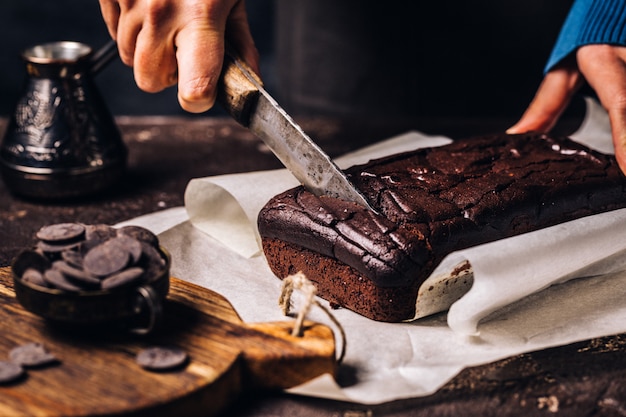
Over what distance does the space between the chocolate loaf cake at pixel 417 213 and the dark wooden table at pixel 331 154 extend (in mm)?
313

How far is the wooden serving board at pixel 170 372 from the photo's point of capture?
54.9 inches

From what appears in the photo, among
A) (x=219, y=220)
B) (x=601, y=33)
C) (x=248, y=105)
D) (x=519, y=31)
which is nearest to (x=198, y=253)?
(x=219, y=220)

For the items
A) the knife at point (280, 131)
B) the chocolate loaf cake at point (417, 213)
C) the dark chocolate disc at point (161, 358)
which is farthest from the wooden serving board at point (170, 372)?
the knife at point (280, 131)

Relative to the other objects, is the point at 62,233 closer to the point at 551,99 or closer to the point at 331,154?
the point at 331,154

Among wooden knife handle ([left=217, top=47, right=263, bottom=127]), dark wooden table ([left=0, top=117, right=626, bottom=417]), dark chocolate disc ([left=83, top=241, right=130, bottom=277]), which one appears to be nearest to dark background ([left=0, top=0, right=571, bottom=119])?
dark wooden table ([left=0, top=117, right=626, bottom=417])

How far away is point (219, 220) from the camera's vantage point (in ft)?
7.76

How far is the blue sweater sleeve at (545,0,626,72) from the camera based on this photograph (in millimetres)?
2473

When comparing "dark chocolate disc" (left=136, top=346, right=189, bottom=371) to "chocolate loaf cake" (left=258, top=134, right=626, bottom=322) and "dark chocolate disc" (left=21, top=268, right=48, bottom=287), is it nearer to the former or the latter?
"dark chocolate disc" (left=21, top=268, right=48, bottom=287)

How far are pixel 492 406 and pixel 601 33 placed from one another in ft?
4.72

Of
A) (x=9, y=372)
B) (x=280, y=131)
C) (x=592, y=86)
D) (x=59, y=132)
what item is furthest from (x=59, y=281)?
(x=592, y=86)

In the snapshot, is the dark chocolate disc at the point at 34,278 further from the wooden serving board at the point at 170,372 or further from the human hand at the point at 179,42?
the human hand at the point at 179,42

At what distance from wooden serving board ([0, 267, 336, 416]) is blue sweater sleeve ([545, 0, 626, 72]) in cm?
144

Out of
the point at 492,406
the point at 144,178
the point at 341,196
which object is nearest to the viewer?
the point at 492,406

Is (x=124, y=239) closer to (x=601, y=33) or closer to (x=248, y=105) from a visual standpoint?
(x=248, y=105)
